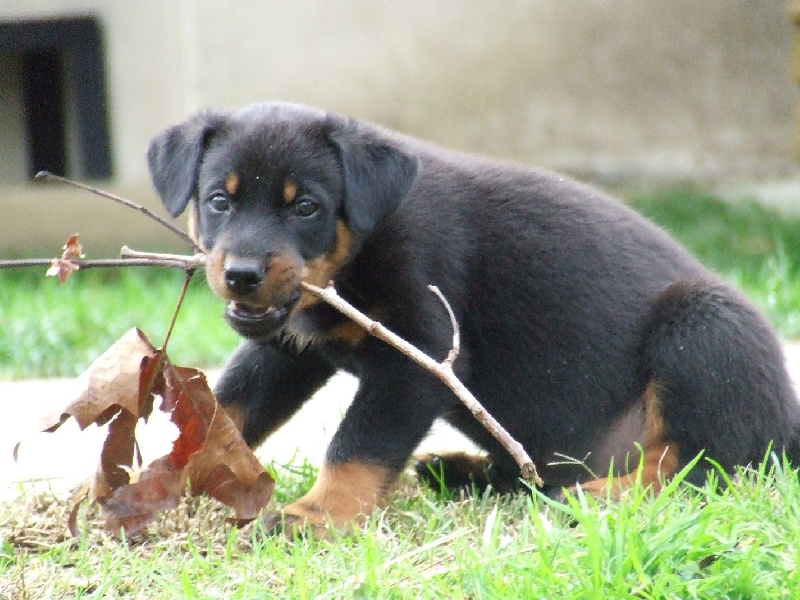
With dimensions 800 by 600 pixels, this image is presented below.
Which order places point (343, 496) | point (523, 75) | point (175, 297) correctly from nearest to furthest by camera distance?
1. point (343, 496)
2. point (175, 297)
3. point (523, 75)

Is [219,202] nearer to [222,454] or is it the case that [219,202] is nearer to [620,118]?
[222,454]

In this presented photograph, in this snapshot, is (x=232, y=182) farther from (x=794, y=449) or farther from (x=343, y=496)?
(x=794, y=449)

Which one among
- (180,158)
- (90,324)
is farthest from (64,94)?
(180,158)

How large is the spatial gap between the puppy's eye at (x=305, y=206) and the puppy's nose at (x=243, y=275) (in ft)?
0.81

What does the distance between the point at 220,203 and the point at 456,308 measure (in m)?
0.72

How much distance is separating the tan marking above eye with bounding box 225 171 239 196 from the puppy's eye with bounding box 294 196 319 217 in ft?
0.54

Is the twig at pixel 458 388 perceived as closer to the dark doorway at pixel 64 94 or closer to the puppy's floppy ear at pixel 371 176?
the puppy's floppy ear at pixel 371 176

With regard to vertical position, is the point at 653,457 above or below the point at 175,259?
below

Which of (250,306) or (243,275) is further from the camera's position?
(250,306)

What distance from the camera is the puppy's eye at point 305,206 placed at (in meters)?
3.10

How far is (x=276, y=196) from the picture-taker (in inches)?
121

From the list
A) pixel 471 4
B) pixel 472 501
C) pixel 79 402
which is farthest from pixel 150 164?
pixel 471 4

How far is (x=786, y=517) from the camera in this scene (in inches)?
99.4

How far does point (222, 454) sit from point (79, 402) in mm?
385
